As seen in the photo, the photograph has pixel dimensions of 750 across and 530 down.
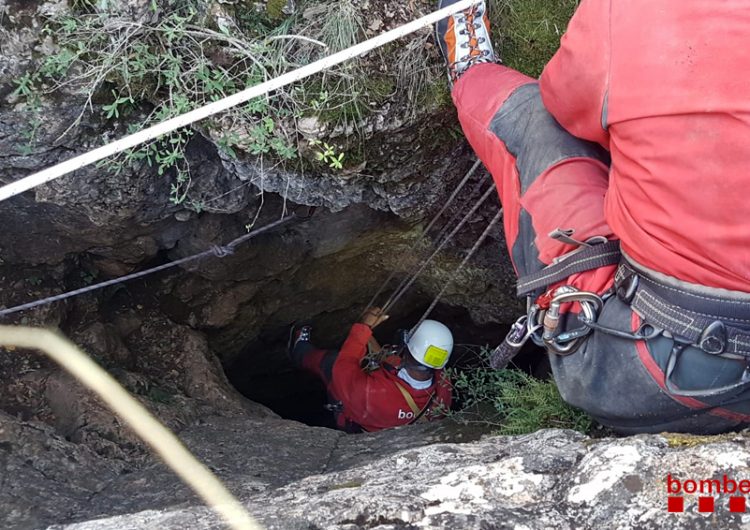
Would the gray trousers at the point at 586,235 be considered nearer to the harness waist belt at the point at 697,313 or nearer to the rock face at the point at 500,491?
the harness waist belt at the point at 697,313

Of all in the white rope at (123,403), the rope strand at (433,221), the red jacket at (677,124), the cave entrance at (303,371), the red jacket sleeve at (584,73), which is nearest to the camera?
the red jacket at (677,124)

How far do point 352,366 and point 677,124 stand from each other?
11.5 feet

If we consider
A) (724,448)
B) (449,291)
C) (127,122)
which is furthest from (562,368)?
(449,291)

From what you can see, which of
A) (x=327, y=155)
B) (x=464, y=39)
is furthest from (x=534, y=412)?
(x=464, y=39)

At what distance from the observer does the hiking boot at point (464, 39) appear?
9.25 ft

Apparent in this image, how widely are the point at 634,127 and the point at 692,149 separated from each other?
0.61ft

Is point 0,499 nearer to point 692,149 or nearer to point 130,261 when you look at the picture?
point 130,261

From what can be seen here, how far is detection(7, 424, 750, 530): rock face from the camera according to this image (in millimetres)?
1649

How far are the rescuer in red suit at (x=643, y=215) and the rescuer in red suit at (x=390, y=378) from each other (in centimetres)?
239

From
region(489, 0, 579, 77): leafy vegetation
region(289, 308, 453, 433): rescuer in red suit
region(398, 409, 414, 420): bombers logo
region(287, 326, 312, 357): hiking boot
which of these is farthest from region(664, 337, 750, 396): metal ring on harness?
region(287, 326, 312, 357): hiking boot

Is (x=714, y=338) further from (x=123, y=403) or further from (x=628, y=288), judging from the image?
(x=123, y=403)

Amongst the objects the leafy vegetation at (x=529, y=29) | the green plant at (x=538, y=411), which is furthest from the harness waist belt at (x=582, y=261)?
the leafy vegetation at (x=529, y=29)

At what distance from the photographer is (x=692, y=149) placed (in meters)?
1.60

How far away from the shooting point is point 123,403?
11.1 feet
